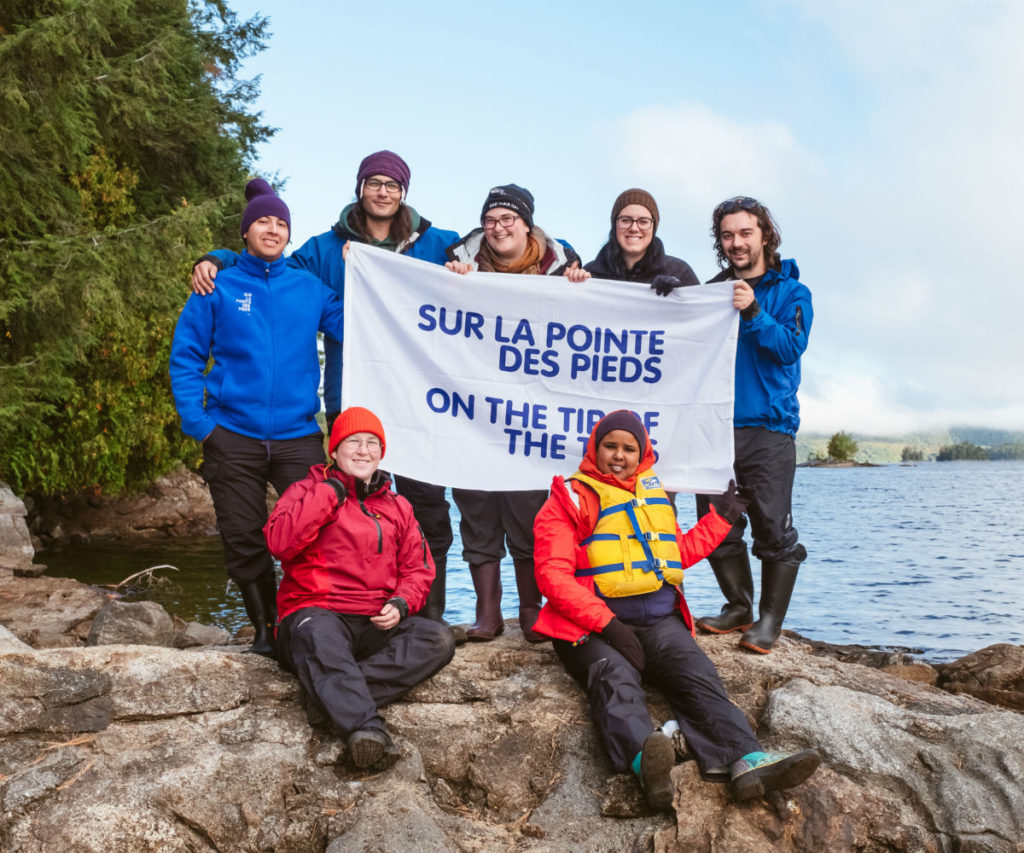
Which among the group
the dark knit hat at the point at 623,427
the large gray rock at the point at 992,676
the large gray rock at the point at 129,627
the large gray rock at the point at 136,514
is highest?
the dark knit hat at the point at 623,427

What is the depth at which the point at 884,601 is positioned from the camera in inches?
783

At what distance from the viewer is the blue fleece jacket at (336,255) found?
5637 mm

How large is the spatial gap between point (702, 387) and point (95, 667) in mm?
3900

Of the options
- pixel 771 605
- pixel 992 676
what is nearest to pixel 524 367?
pixel 771 605

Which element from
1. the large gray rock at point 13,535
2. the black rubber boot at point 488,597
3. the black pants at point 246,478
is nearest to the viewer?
the black pants at point 246,478

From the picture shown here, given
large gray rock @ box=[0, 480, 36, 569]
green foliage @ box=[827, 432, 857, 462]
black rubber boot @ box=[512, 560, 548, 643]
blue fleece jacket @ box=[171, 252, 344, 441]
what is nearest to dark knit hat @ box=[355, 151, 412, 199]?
blue fleece jacket @ box=[171, 252, 344, 441]

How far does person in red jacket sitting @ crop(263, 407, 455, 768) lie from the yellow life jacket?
0.90 m

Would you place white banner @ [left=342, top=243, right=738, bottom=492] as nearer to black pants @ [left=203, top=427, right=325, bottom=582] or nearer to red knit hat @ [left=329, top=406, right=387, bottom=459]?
black pants @ [left=203, top=427, right=325, bottom=582]

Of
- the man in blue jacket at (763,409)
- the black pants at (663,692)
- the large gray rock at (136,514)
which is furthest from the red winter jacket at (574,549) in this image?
the large gray rock at (136,514)

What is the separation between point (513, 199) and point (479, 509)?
1.97 m

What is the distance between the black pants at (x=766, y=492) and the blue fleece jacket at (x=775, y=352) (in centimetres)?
10

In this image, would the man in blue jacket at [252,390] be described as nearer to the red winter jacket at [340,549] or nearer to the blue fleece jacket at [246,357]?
the blue fleece jacket at [246,357]

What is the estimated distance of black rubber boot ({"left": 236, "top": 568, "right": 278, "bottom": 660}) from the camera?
508cm

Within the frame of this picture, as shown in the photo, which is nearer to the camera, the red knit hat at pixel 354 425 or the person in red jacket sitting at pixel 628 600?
the person in red jacket sitting at pixel 628 600
